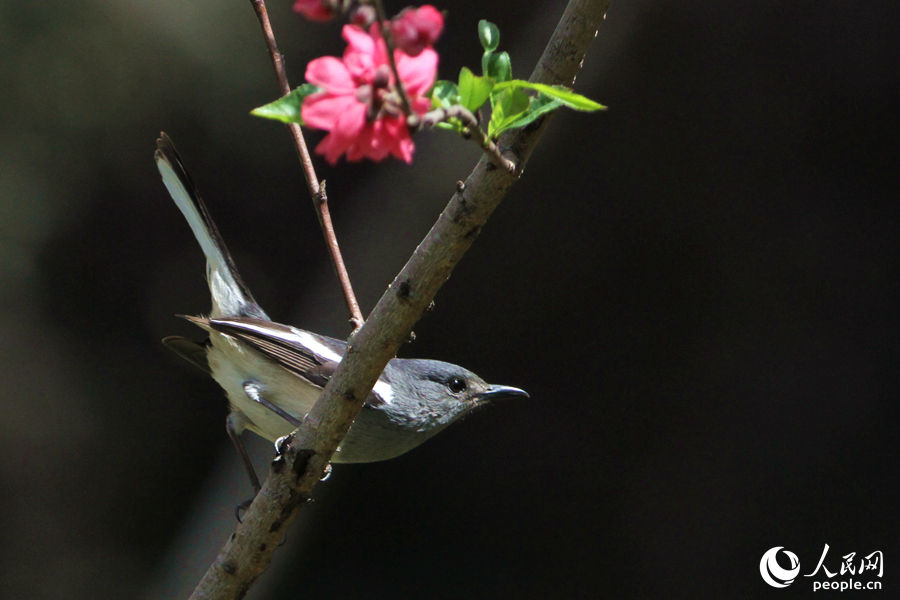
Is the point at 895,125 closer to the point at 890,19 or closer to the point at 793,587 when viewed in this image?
the point at 890,19

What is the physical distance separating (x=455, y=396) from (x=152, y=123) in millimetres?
1738

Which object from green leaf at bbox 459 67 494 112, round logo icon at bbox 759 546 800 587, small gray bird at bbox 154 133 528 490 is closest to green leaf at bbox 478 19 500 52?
green leaf at bbox 459 67 494 112

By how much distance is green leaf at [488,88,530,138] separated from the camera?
0.73m

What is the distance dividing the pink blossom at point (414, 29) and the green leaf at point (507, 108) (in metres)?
0.17

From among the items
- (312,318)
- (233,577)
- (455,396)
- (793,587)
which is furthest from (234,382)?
(793,587)

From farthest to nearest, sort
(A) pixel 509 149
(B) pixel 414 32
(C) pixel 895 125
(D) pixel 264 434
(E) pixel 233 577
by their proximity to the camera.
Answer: (C) pixel 895 125 < (D) pixel 264 434 < (E) pixel 233 577 < (A) pixel 509 149 < (B) pixel 414 32

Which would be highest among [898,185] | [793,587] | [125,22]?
[898,185]

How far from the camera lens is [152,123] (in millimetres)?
2881

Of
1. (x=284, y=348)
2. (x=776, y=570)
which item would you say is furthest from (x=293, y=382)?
(x=776, y=570)

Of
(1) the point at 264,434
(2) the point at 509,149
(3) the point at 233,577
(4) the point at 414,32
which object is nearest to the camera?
(4) the point at 414,32

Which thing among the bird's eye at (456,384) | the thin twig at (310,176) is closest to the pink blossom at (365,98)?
the thin twig at (310,176)

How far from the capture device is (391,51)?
0.54m

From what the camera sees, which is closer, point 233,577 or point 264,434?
point 233,577

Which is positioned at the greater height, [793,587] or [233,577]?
[793,587]
